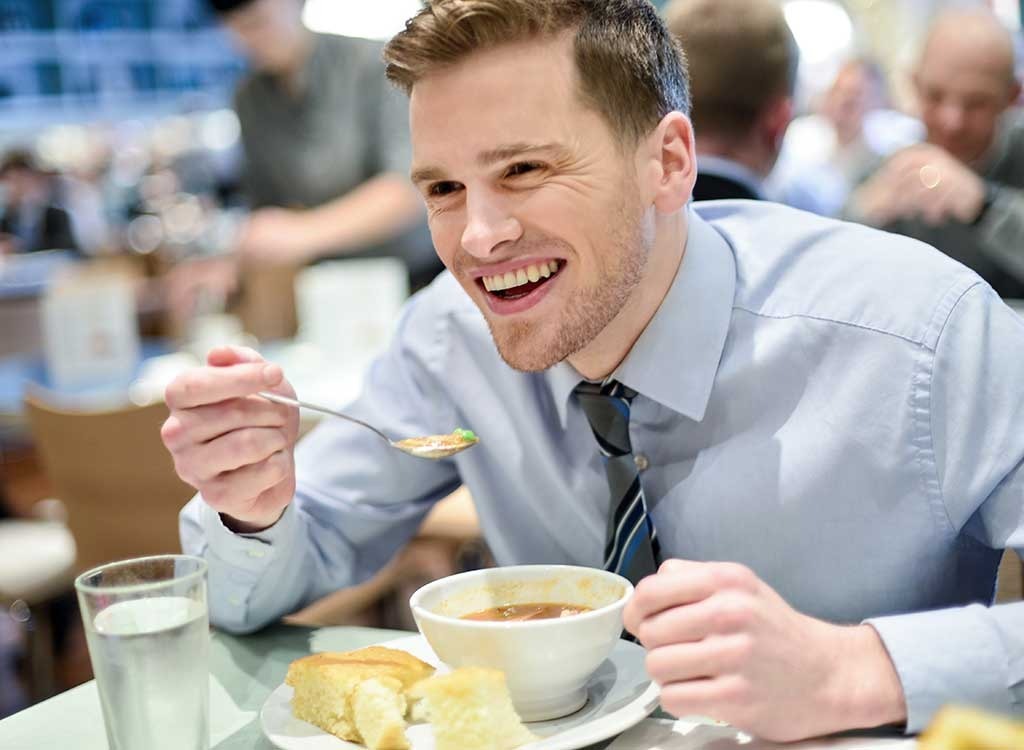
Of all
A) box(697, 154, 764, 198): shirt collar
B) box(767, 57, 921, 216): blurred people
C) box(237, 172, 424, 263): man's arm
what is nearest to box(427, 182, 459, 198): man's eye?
box(697, 154, 764, 198): shirt collar

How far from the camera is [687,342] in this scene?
125 cm

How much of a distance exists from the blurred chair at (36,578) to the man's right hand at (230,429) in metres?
1.59

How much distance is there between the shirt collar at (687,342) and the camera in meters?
1.24

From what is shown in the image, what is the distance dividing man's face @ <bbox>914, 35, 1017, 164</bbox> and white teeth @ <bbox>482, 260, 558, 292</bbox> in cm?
267

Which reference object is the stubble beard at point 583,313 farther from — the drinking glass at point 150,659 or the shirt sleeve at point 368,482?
the drinking glass at point 150,659

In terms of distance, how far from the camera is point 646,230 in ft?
4.09

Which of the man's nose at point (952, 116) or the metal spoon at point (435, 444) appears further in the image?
the man's nose at point (952, 116)

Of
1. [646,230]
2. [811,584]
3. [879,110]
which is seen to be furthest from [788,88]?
[879,110]

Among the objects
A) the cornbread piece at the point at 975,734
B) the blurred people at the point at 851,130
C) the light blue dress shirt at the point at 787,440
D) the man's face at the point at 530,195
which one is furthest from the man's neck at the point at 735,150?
the blurred people at the point at 851,130

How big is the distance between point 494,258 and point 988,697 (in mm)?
611

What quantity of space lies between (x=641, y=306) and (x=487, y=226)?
0.76ft

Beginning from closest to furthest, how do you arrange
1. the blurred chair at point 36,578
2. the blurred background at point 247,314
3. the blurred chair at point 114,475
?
the blurred chair at point 114,475
the blurred background at point 247,314
the blurred chair at point 36,578

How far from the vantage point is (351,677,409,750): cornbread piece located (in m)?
0.91

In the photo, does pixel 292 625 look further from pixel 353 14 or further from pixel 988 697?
pixel 353 14
